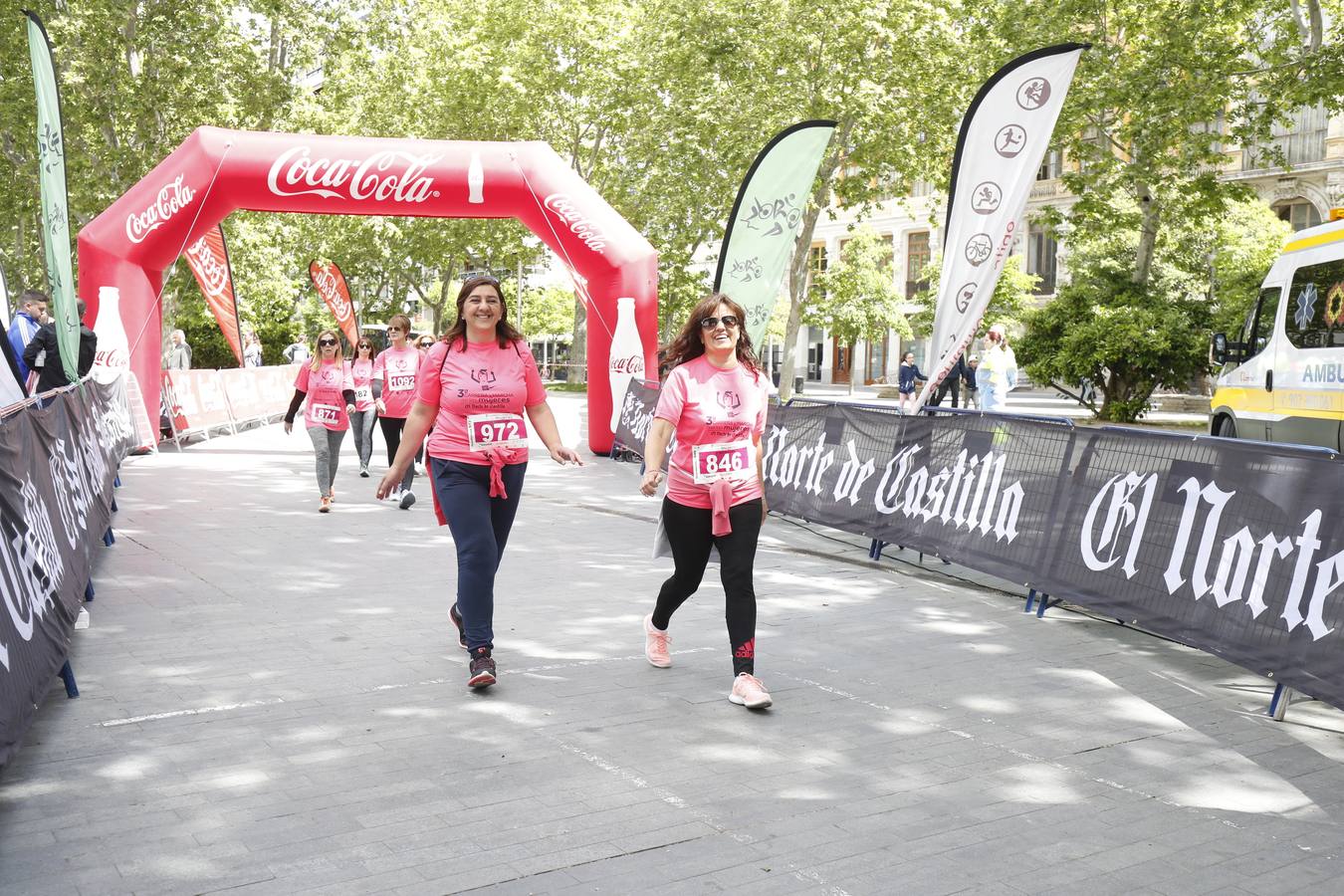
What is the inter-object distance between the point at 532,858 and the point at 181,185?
14.5 meters

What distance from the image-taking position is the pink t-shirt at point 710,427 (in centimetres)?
578

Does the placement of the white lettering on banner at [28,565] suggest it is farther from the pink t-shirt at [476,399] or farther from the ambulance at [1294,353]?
the ambulance at [1294,353]

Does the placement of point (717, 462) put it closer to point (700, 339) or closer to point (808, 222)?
point (700, 339)

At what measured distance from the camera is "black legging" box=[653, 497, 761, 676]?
576 centimetres

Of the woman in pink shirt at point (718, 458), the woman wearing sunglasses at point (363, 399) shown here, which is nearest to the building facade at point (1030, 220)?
the woman wearing sunglasses at point (363, 399)

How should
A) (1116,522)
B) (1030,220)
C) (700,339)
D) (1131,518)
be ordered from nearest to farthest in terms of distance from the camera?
(700,339) → (1131,518) → (1116,522) → (1030,220)

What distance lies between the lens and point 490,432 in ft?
19.9

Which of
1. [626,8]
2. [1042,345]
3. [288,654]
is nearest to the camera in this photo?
[288,654]

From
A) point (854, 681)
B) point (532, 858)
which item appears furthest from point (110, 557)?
point (532, 858)

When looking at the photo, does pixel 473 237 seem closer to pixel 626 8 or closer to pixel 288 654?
pixel 626 8

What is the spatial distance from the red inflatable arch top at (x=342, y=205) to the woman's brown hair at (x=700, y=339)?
11235 millimetres

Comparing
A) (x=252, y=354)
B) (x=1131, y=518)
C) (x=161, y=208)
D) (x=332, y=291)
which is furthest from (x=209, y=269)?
(x=1131, y=518)

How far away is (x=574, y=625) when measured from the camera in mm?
7305

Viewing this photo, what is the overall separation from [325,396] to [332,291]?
19.4 metres
